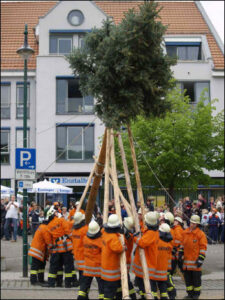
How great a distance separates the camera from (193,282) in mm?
9523

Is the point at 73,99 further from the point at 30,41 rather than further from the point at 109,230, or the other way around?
the point at 109,230

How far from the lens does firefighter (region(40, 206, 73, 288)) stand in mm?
10469

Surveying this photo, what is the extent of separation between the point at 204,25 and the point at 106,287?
93.4ft

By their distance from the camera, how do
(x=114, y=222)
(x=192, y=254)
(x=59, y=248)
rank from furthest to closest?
(x=59, y=248) < (x=192, y=254) < (x=114, y=222)

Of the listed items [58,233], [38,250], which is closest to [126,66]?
[58,233]

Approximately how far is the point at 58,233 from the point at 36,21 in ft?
88.0

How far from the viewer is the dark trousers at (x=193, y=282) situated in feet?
30.6

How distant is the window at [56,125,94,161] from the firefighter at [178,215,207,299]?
1939 cm

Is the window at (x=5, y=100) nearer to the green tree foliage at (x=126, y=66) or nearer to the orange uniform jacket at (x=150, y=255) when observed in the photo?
the green tree foliage at (x=126, y=66)

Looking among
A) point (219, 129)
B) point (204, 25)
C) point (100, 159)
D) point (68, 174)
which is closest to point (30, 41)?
point (68, 174)

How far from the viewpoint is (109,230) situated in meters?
7.53

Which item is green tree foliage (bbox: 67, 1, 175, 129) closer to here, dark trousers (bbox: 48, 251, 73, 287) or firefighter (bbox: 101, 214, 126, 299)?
firefighter (bbox: 101, 214, 126, 299)

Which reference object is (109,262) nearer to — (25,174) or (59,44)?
(25,174)

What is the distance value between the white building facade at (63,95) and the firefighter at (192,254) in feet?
61.0
